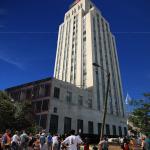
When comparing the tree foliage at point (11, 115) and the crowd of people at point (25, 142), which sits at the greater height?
the tree foliage at point (11, 115)

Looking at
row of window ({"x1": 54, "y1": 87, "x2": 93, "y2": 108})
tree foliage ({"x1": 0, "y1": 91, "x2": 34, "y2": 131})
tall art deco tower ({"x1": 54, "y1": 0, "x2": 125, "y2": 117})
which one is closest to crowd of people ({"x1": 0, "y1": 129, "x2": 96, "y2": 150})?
tree foliage ({"x1": 0, "y1": 91, "x2": 34, "y2": 131})

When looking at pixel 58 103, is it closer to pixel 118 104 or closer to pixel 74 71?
pixel 74 71

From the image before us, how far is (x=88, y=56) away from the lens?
6969 centimetres

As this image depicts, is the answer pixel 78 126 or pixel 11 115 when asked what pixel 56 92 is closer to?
pixel 78 126

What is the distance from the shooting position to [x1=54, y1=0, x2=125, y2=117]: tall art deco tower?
221 ft

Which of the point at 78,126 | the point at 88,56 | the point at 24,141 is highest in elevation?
the point at 88,56

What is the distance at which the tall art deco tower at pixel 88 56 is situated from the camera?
6744 cm

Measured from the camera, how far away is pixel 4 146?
16.0m

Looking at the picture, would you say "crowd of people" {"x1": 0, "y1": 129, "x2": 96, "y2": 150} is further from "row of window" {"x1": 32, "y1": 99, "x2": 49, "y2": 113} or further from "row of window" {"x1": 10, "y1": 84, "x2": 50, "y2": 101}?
"row of window" {"x1": 10, "y1": 84, "x2": 50, "y2": 101}

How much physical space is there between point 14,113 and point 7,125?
2.92 m

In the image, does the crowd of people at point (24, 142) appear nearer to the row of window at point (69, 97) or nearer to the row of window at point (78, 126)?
the row of window at point (78, 126)

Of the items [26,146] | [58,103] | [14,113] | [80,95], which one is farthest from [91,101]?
[26,146]

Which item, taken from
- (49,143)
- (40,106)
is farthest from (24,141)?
(40,106)

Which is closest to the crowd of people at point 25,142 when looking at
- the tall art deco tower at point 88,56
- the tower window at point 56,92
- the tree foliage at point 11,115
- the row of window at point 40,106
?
the tree foliage at point 11,115
